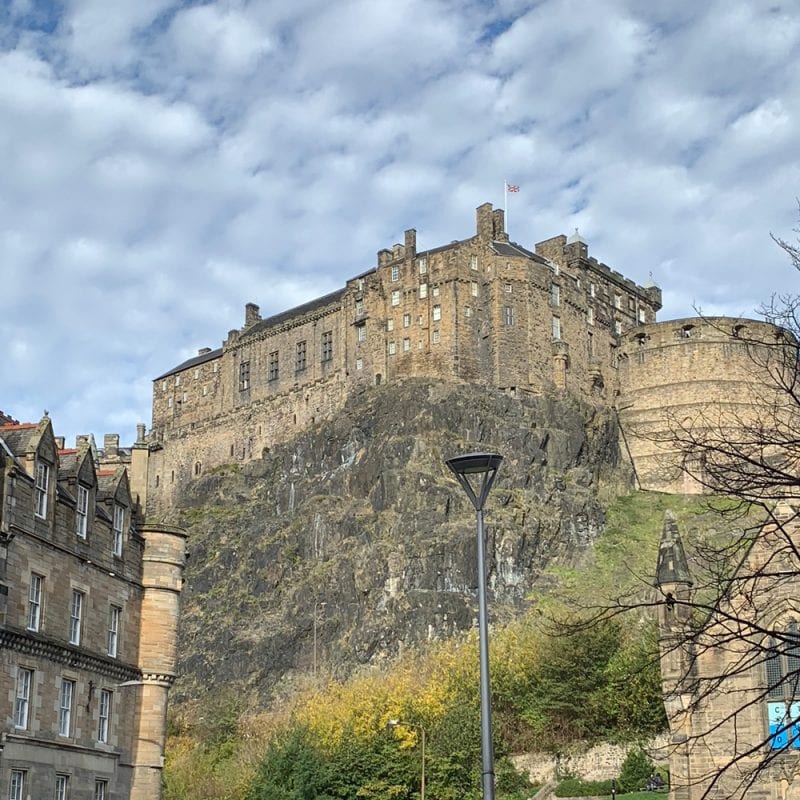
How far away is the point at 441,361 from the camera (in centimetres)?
9231

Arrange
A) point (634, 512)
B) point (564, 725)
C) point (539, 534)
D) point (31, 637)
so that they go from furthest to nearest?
point (634, 512) → point (539, 534) → point (564, 725) → point (31, 637)

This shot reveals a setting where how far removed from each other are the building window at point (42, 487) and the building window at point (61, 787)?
6361mm

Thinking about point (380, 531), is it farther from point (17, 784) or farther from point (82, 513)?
point (17, 784)

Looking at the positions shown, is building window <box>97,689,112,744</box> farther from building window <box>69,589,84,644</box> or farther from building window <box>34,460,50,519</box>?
building window <box>34,460,50,519</box>

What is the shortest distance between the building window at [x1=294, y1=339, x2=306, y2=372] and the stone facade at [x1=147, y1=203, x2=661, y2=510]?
0.57ft

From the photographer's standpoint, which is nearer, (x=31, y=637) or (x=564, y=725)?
(x=31, y=637)

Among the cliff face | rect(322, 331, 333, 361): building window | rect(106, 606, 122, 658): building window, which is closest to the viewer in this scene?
rect(106, 606, 122, 658): building window

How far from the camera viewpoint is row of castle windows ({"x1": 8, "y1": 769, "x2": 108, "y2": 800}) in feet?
96.9

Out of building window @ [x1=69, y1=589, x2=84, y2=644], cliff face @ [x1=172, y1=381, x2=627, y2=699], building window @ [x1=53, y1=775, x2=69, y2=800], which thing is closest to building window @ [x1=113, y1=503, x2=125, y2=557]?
building window @ [x1=69, y1=589, x2=84, y2=644]

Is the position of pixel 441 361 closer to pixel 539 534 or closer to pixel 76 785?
pixel 539 534

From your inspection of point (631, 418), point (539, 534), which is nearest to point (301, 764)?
point (539, 534)

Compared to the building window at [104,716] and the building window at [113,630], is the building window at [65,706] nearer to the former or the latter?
the building window at [104,716]

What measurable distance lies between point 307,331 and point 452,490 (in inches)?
907

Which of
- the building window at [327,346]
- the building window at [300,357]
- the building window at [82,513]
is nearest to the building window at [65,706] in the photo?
the building window at [82,513]
